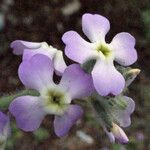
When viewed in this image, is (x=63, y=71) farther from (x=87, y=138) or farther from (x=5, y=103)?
(x=87, y=138)

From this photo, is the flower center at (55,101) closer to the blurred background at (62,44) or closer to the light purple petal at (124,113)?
the light purple petal at (124,113)

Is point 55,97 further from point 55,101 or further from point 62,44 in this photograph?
point 62,44

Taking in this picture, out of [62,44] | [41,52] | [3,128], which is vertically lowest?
[62,44]

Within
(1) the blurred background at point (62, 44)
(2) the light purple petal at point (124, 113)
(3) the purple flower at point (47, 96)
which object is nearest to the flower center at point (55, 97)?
(3) the purple flower at point (47, 96)

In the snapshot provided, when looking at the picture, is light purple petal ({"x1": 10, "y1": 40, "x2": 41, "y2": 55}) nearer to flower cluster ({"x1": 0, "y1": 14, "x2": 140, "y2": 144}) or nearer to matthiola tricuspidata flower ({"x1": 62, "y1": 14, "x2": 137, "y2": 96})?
flower cluster ({"x1": 0, "y1": 14, "x2": 140, "y2": 144})

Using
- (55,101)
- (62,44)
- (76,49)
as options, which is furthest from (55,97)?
(62,44)

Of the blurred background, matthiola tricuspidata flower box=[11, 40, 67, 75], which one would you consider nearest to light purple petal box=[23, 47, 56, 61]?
matthiola tricuspidata flower box=[11, 40, 67, 75]
